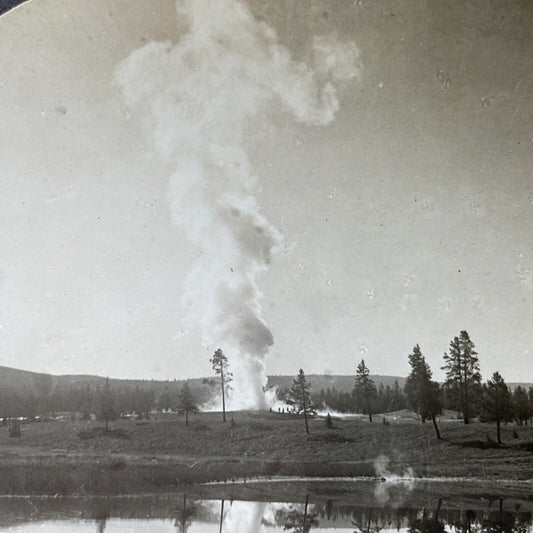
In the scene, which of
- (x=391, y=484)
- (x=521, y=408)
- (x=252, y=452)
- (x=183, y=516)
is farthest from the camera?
(x=252, y=452)

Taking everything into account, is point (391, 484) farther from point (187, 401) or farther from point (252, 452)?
point (187, 401)

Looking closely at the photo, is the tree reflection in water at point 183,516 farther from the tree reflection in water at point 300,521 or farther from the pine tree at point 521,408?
the pine tree at point 521,408

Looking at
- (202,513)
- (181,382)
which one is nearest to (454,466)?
(202,513)

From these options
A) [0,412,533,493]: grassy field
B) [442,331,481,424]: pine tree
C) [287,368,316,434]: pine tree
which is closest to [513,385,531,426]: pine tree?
[0,412,533,493]: grassy field

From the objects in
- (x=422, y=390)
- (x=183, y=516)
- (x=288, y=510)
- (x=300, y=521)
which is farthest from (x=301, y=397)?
(x=183, y=516)

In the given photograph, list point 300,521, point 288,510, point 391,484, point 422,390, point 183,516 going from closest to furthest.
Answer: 1. point 300,521
2. point 183,516
3. point 288,510
4. point 391,484
5. point 422,390

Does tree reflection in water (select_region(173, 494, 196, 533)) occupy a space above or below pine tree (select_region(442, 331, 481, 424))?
below

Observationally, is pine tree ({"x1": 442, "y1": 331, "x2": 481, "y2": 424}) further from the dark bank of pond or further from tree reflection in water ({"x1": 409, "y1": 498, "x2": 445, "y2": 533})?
tree reflection in water ({"x1": 409, "y1": 498, "x2": 445, "y2": 533})
